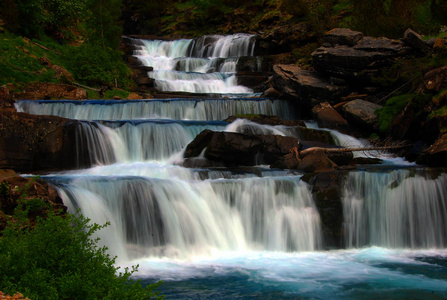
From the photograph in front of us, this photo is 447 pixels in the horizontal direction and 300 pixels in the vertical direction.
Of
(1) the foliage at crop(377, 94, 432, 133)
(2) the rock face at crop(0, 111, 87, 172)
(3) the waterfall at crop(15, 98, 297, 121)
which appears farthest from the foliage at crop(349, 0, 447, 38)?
(2) the rock face at crop(0, 111, 87, 172)

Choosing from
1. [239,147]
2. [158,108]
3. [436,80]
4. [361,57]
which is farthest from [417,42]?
[158,108]

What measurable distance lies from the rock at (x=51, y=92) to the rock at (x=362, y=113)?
1299 cm

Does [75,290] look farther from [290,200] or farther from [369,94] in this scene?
[369,94]

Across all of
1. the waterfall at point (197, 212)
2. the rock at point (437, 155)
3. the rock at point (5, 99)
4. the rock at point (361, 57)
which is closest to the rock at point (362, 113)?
the rock at point (361, 57)

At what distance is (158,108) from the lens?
68.0 feet

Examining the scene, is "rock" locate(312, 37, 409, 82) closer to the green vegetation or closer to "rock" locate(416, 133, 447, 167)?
"rock" locate(416, 133, 447, 167)

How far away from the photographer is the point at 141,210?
1142 cm

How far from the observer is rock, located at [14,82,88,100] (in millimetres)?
20797

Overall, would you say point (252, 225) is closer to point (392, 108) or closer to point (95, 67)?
point (392, 108)

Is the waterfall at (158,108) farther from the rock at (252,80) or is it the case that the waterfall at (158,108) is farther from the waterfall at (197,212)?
the waterfall at (197,212)

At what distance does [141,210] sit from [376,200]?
264 inches

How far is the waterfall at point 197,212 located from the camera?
36.2 feet

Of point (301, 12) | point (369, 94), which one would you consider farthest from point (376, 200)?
point (301, 12)

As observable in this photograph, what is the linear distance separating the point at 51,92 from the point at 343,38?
1434cm
